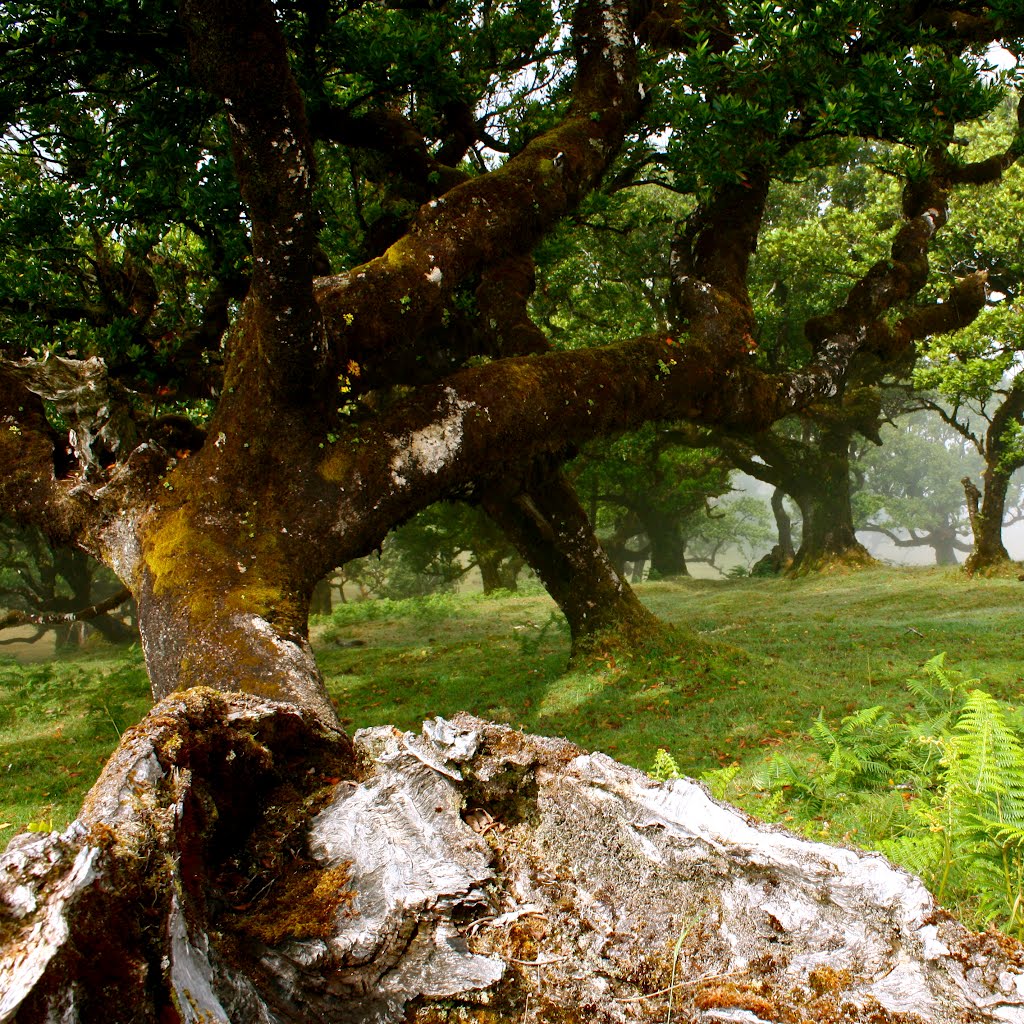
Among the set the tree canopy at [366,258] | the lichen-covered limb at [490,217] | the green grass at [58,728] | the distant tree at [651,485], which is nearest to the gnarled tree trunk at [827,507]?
the distant tree at [651,485]

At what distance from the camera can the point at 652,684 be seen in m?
9.03

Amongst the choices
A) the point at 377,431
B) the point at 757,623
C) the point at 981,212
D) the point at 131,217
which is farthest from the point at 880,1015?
the point at 981,212

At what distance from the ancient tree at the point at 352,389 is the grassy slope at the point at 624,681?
147 centimetres

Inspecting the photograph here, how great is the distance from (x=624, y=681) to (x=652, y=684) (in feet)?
1.27

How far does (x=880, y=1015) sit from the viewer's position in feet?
4.92

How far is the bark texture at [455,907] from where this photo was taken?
1.47 metres

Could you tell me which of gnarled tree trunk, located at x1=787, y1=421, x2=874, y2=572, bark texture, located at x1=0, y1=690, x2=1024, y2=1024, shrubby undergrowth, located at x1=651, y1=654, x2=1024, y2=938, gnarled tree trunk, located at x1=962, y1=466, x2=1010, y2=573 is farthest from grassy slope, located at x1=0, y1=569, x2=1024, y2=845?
gnarled tree trunk, located at x1=787, y1=421, x2=874, y2=572

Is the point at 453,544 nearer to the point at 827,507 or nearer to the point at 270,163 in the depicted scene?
the point at 827,507

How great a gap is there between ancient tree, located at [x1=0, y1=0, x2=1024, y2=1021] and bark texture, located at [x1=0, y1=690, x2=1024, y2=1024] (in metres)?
0.01

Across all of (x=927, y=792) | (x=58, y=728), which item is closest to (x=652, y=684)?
(x=927, y=792)

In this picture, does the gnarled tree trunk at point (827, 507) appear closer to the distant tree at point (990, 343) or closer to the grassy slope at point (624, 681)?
the distant tree at point (990, 343)

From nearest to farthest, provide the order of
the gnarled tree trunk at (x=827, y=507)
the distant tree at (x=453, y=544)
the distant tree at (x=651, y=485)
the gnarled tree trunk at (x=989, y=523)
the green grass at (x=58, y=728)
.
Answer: the green grass at (x=58, y=728) → the gnarled tree trunk at (x=989, y=523) → the distant tree at (x=651, y=485) → the distant tree at (x=453, y=544) → the gnarled tree trunk at (x=827, y=507)

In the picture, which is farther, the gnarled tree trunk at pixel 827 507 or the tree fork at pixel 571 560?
the gnarled tree trunk at pixel 827 507

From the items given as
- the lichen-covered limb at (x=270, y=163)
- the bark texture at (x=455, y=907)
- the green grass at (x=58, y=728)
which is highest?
the lichen-covered limb at (x=270, y=163)
